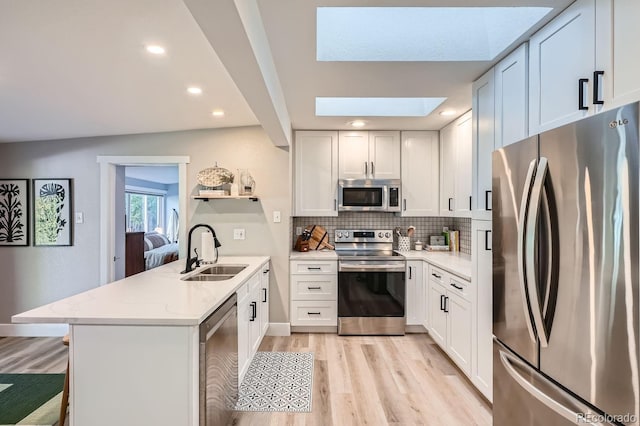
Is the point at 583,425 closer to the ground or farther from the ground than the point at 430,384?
farther from the ground

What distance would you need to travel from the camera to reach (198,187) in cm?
350

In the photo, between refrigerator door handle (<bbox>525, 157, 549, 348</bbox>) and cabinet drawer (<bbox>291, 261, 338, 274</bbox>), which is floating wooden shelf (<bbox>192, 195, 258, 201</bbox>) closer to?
cabinet drawer (<bbox>291, 261, 338, 274</bbox>)

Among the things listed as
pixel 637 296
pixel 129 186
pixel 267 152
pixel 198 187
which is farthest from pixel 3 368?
pixel 129 186

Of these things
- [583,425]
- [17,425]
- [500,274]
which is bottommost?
[17,425]

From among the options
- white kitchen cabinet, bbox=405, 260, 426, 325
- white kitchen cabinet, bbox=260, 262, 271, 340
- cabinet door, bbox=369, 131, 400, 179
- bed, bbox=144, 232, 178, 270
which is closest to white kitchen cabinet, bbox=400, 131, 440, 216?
cabinet door, bbox=369, 131, 400, 179

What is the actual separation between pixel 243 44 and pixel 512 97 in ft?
5.06

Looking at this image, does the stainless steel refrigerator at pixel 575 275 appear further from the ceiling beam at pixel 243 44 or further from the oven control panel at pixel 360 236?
the oven control panel at pixel 360 236

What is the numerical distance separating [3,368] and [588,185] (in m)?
4.32

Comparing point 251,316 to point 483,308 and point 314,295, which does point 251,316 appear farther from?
point 483,308

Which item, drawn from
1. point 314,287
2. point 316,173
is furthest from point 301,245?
point 316,173

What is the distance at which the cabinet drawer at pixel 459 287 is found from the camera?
247cm

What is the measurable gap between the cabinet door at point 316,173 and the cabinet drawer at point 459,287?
5.05ft

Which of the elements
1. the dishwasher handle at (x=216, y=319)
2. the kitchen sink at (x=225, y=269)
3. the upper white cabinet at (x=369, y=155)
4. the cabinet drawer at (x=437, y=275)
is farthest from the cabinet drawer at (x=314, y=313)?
the dishwasher handle at (x=216, y=319)

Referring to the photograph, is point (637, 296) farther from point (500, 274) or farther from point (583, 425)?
Result: point (500, 274)
